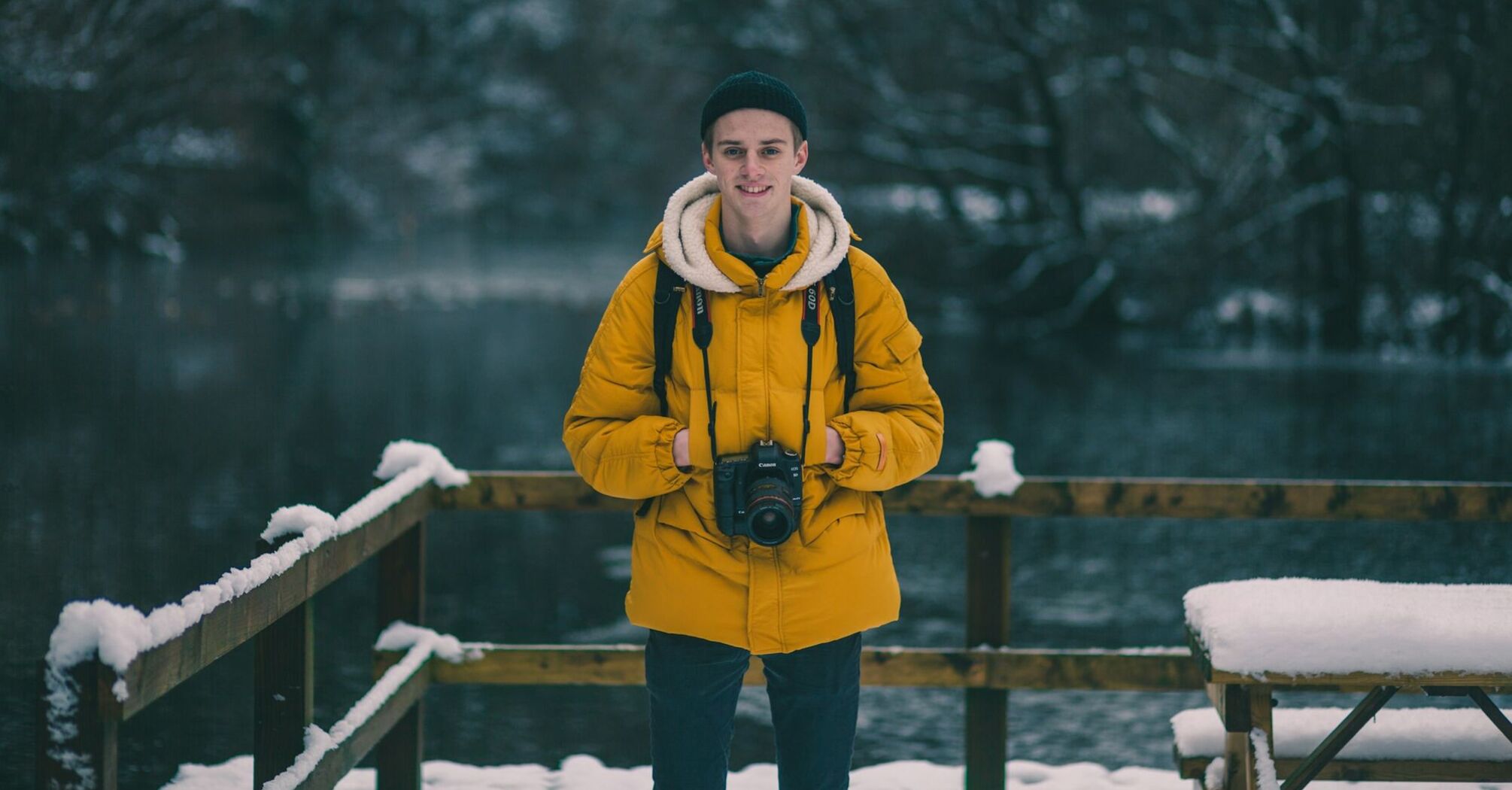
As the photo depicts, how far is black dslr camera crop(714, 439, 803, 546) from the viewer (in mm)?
3006

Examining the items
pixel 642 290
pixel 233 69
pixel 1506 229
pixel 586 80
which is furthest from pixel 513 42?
pixel 642 290

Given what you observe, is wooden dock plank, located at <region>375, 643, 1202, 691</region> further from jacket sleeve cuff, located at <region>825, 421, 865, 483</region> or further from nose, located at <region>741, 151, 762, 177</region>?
nose, located at <region>741, 151, 762, 177</region>

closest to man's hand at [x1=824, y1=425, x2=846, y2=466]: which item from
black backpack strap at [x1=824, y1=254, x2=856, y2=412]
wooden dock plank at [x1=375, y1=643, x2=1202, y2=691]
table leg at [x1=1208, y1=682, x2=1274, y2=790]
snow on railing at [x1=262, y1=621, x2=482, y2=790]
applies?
black backpack strap at [x1=824, y1=254, x2=856, y2=412]

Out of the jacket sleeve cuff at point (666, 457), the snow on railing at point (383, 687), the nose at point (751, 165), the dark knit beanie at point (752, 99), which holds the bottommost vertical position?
the snow on railing at point (383, 687)

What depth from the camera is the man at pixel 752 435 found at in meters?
3.15

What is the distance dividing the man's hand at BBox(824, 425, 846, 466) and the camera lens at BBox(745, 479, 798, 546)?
164 millimetres

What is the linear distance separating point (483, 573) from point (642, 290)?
Answer: 790cm

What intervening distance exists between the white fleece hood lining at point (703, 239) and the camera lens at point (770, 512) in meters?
0.38

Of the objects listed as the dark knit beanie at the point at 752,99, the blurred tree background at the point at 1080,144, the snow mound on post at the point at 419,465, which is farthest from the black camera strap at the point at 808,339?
the blurred tree background at the point at 1080,144

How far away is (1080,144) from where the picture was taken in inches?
1162

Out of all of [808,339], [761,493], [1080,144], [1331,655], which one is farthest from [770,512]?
[1080,144]

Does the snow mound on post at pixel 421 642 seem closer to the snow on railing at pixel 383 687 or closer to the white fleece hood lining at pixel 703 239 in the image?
the snow on railing at pixel 383 687

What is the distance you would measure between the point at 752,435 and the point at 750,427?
0.02 m

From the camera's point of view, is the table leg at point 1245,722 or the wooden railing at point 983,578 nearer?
the table leg at point 1245,722
